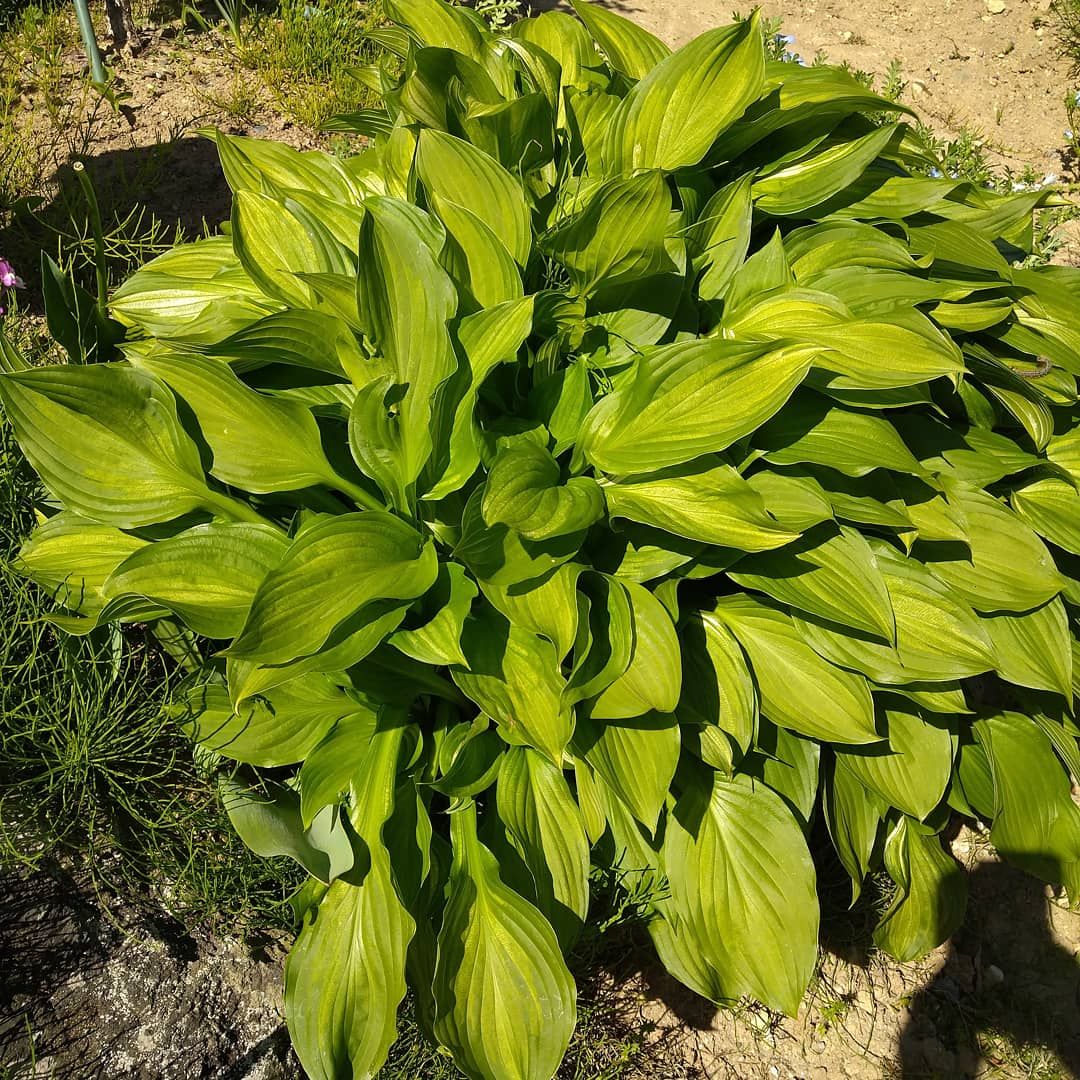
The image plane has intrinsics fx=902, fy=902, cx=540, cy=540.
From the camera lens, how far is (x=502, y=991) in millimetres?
1712

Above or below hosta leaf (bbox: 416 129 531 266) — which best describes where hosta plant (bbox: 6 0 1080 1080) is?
below

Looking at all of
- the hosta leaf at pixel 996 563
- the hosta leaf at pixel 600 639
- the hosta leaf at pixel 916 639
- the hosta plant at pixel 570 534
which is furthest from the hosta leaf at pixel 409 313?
the hosta leaf at pixel 996 563

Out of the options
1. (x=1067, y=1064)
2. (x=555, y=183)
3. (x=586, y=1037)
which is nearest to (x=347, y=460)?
(x=555, y=183)

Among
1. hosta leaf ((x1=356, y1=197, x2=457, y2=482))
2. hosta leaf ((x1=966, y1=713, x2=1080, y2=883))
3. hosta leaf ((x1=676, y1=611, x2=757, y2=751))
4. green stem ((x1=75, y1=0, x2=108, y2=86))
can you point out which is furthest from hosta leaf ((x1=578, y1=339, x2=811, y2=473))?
green stem ((x1=75, y1=0, x2=108, y2=86))

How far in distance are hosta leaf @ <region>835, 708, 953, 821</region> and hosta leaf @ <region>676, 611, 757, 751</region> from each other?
0.36m

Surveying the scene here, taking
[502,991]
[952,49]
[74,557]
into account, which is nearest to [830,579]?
[502,991]

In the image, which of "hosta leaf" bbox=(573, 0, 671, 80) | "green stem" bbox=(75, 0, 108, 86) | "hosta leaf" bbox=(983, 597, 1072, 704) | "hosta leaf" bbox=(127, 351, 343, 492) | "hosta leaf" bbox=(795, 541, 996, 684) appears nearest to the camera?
"hosta leaf" bbox=(127, 351, 343, 492)

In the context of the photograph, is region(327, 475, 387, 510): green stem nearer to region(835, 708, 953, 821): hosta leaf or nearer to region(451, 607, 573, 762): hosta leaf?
region(451, 607, 573, 762): hosta leaf

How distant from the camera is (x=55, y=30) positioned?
380 cm

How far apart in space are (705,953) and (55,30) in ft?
14.1

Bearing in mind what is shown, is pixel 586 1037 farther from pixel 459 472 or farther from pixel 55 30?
pixel 55 30

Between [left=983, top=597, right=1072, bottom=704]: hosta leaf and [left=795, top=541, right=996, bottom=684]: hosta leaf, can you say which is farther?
[left=983, top=597, right=1072, bottom=704]: hosta leaf

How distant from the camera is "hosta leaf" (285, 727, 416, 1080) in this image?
5.57 ft

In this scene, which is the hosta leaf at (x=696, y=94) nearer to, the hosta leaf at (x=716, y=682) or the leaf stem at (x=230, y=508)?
the hosta leaf at (x=716, y=682)
